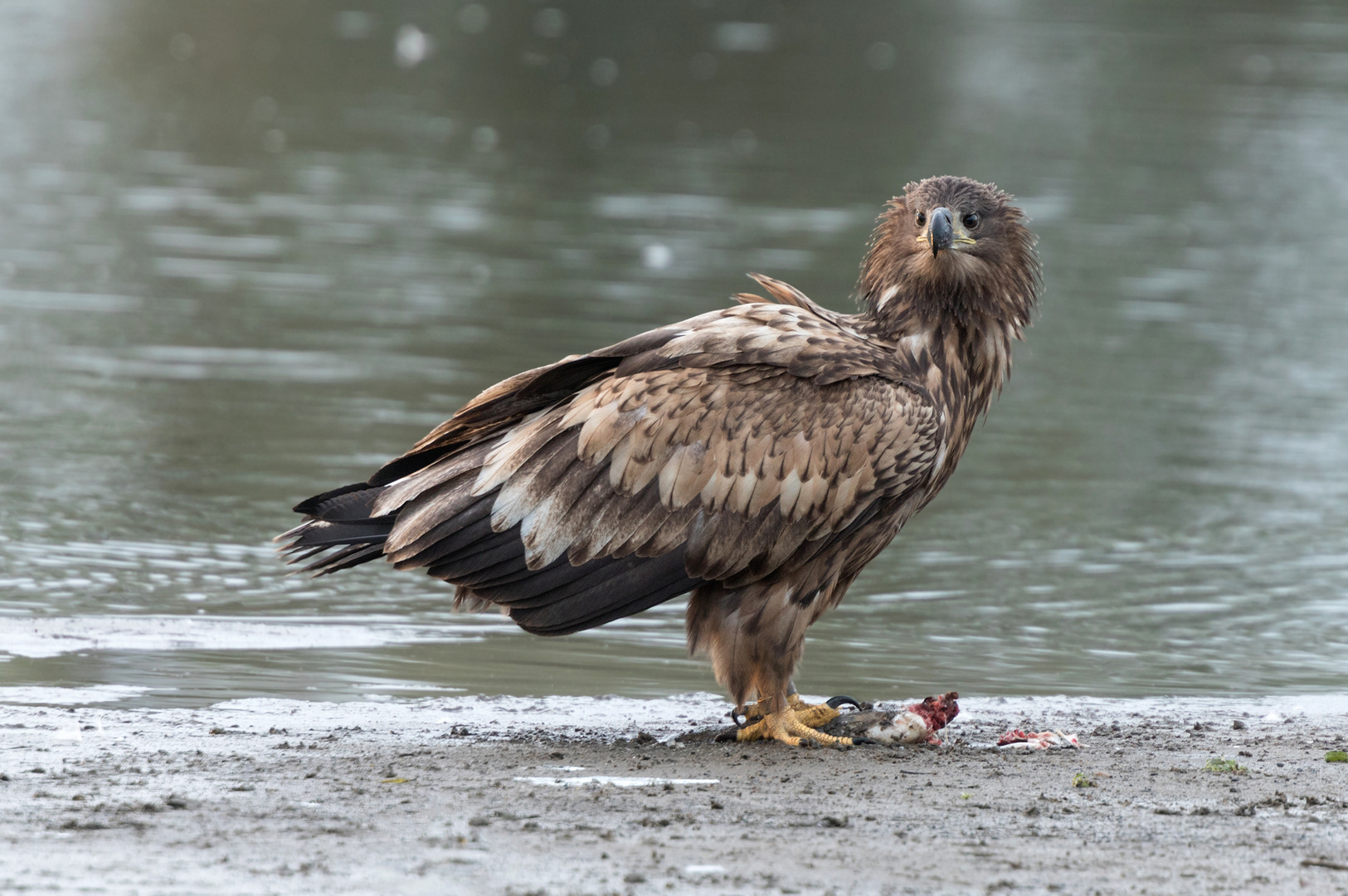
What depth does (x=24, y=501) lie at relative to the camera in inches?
371

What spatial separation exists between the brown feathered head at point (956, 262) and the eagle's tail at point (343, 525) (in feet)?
6.35

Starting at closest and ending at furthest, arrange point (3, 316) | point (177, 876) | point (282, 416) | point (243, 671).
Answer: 1. point (177, 876)
2. point (243, 671)
3. point (282, 416)
4. point (3, 316)

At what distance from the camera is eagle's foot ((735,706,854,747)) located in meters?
6.48

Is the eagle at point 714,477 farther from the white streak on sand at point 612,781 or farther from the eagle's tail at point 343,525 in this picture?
the white streak on sand at point 612,781

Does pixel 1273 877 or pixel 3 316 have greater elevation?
pixel 3 316

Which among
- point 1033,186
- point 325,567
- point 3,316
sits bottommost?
point 325,567

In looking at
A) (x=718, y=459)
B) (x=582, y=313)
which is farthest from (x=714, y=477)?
(x=582, y=313)

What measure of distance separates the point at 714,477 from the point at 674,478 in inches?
5.3

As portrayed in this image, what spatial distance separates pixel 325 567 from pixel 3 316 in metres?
8.03

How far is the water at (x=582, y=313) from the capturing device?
26.5 ft

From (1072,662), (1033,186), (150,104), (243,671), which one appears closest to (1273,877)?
(1072,662)

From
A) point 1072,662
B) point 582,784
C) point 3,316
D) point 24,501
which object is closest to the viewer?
point 582,784

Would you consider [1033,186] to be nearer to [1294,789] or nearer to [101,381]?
[101,381]

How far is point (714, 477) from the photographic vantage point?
20.5ft
